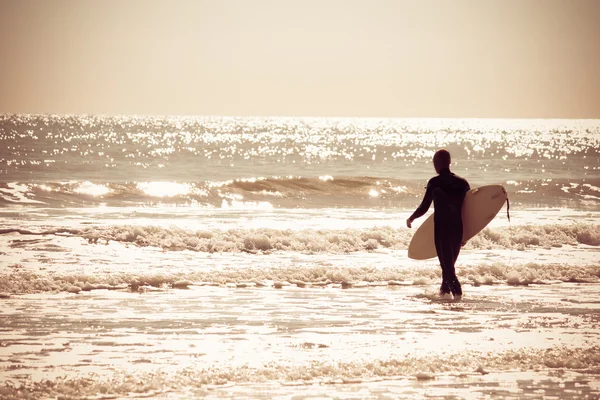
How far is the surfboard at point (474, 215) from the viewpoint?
1090cm

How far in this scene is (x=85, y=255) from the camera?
13688 millimetres

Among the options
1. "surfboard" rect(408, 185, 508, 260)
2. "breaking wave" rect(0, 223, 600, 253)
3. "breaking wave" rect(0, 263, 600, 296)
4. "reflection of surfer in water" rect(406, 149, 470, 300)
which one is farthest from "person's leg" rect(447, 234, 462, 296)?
"breaking wave" rect(0, 223, 600, 253)

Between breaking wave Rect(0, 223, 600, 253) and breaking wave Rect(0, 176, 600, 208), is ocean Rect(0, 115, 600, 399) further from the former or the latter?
breaking wave Rect(0, 176, 600, 208)

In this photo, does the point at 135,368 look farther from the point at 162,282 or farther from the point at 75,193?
the point at 75,193

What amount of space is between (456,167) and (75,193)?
1414 inches

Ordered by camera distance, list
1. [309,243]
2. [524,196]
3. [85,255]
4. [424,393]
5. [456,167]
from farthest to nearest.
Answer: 1. [456,167]
2. [524,196]
3. [309,243]
4. [85,255]
5. [424,393]

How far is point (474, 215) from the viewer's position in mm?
10945

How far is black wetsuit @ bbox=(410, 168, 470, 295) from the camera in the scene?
33.2 feet

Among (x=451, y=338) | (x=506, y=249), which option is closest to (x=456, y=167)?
(x=506, y=249)

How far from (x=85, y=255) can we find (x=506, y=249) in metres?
7.86

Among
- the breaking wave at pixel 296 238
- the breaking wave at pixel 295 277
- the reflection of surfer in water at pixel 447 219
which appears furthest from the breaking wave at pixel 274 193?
the reflection of surfer in water at pixel 447 219

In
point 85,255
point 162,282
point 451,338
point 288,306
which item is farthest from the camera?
point 85,255

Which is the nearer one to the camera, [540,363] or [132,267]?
[540,363]

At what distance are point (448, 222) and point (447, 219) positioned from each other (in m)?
0.04
